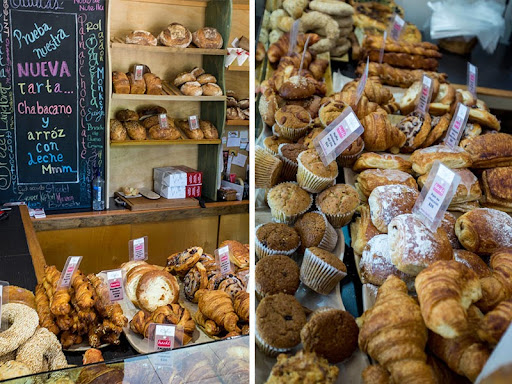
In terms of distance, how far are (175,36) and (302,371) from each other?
2951 mm

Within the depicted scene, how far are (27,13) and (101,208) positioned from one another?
129cm

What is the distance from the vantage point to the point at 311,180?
5.14 feet

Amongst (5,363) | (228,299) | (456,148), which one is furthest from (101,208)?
(456,148)

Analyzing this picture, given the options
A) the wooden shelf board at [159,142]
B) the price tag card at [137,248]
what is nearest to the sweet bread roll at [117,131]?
the wooden shelf board at [159,142]

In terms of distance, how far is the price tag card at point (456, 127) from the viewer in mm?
1900

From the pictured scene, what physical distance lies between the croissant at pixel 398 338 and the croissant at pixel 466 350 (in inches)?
1.2

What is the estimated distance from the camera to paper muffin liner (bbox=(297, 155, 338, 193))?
156 centimetres

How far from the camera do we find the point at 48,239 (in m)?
3.30

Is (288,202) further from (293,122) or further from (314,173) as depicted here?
(293,122)

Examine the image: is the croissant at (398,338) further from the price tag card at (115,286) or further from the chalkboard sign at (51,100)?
the chalkboard sign at (51,100)

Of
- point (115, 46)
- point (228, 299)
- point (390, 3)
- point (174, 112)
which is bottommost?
point (228, 299)

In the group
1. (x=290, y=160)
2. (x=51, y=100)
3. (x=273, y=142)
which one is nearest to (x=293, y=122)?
(x=273, y=142)

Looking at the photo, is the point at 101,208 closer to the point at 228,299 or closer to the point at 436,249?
the point at 228,299

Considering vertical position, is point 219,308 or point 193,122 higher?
point 193,122
